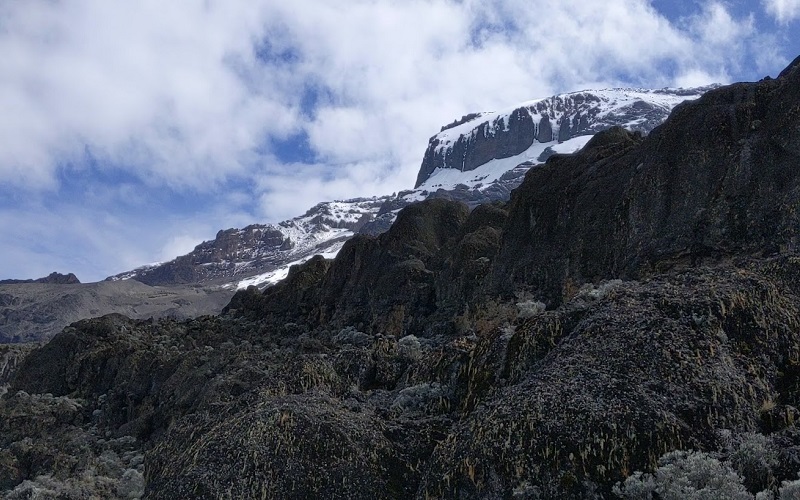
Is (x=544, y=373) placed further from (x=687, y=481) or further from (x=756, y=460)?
(x=756, y=460)

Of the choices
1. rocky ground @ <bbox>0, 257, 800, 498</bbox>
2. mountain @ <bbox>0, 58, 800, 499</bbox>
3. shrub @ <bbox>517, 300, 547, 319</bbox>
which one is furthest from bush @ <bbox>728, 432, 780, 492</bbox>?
shrub @ <bbox>517, 300, 547, 319</bbox>

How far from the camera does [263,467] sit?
1009 cm

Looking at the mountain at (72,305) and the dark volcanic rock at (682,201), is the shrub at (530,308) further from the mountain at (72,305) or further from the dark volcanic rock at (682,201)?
the mountain at (72,305)

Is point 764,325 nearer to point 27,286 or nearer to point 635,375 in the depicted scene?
point 635,375

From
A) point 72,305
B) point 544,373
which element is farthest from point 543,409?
point 72,305

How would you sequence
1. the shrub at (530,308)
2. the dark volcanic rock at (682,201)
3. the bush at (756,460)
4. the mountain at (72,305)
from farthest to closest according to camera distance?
the mountain at (72,305) < the shrub at (530,308) < the dark volcanic rock at (682,201) < the bush at (756,460)

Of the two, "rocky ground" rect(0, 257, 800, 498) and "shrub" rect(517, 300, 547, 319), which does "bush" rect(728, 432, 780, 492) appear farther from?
"shrub" rect(517, 300, 547, 319)

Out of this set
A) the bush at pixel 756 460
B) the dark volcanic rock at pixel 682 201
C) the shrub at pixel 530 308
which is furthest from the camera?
the shrub at pixel 530 308

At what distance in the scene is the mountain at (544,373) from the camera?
878 cm

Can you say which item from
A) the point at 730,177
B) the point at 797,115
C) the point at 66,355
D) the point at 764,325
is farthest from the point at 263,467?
the point at 66,355

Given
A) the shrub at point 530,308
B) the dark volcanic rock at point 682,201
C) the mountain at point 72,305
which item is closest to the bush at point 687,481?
the dark volcanic rock at point 682,201

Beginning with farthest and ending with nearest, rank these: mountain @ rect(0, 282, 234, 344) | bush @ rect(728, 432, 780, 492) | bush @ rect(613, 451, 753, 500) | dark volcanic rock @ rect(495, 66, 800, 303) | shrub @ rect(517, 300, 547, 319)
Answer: mountain @ rect(0, 282, 234, 344), shrub @ rect(517, 300, 547, 319), dark volcanic rock @ rect(495, 66, 800, 303), bush @ rect(728, 432, 780, 492), bush @ rect(613, 451, 753, 500)

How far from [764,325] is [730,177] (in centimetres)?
1051

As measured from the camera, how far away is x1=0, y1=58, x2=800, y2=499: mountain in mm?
8781
